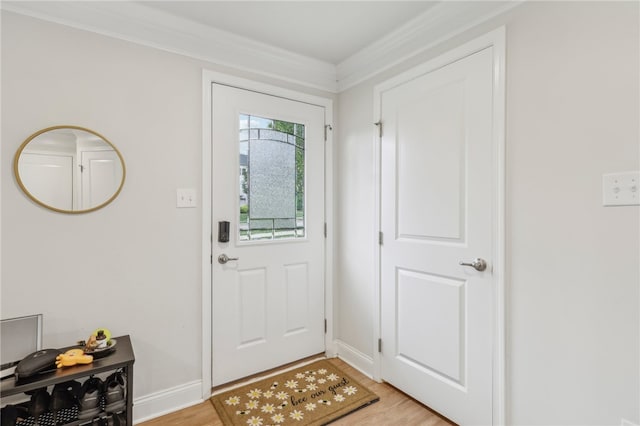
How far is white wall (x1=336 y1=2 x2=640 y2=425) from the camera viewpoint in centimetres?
118

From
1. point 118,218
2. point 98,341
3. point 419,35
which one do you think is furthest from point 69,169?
point 419,35

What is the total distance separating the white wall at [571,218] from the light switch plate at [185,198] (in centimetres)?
183

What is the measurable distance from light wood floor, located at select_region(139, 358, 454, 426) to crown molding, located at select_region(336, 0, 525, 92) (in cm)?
225

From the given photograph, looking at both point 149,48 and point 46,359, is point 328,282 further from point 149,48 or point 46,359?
point 149,48

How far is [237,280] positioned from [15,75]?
1631 millimetres

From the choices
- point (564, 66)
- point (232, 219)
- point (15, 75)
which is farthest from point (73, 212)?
point (564, 66)

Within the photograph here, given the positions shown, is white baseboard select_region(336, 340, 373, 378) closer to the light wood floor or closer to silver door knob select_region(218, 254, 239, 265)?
the light wood floor

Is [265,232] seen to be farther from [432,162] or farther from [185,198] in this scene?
[432,162]

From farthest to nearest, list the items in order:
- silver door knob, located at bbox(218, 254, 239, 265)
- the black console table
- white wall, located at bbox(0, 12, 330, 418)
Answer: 1. silver door knob, located at bbox(218, 254, 239, 265)
2. white wall, located at bbox(0, 12, 330, 418)
3. the black console table

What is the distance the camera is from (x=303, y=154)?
2.48 meters

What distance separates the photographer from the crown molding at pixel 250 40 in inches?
63.4

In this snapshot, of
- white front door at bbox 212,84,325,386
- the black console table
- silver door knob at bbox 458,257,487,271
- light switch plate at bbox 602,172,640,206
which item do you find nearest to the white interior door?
white front door at bbox 212,84,325,386

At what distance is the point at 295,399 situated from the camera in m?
2.01

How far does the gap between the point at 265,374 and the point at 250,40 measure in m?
2.41
